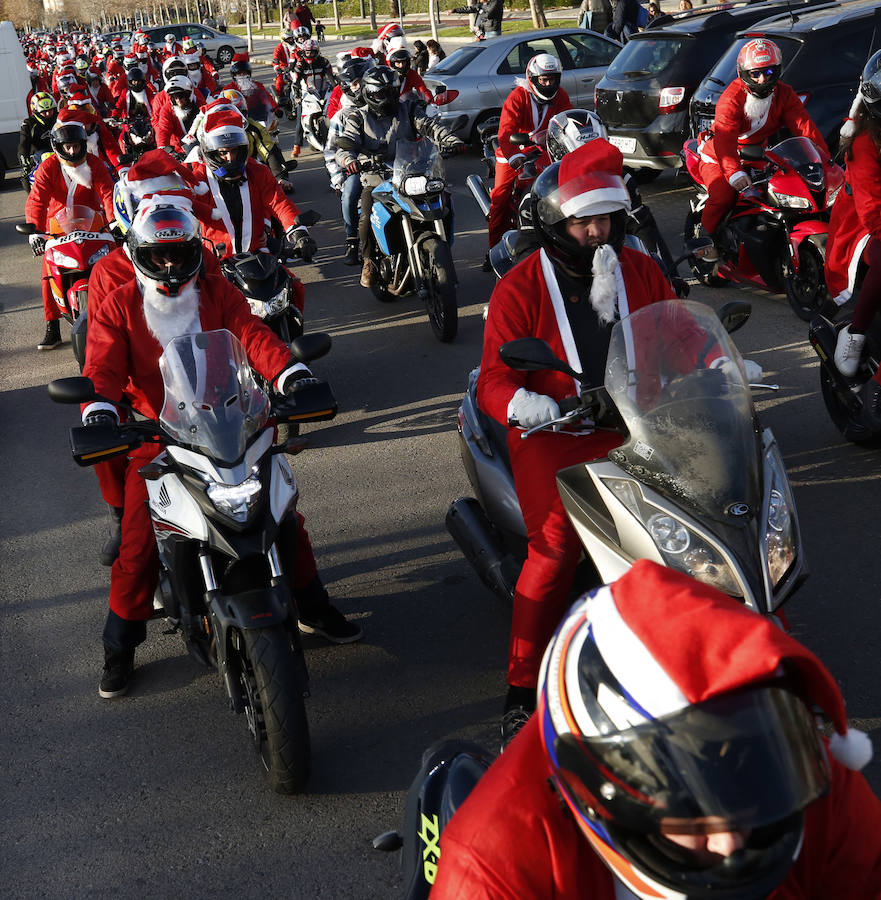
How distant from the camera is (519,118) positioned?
33.1ft

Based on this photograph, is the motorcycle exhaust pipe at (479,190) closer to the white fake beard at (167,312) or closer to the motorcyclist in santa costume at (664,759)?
the white fake beard at (167,312)

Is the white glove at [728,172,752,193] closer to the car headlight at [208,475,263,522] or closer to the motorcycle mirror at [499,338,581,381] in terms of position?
the motorcycle mirror at [499,338,581,381]

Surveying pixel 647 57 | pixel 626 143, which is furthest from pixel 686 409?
pixel 647 57

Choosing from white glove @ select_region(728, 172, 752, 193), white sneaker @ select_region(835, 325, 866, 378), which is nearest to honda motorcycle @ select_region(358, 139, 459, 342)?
white glove @ select_region(728, 172, 752, 193)

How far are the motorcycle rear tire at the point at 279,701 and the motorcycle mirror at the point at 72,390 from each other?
0.92 meters

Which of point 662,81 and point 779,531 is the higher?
point 662,81

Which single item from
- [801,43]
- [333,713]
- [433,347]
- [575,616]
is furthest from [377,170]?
[575,616]

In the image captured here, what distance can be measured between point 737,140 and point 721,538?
6651 millimetres

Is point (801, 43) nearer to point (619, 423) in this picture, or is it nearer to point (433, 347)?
point (433, 347)

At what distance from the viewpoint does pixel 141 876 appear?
3637 mm

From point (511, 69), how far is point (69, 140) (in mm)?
8955

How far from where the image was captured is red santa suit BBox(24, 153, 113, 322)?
9.89m

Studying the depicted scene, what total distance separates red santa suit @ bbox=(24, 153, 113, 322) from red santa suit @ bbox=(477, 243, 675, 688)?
6.54m

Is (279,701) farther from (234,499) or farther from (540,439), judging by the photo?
(540,439)
